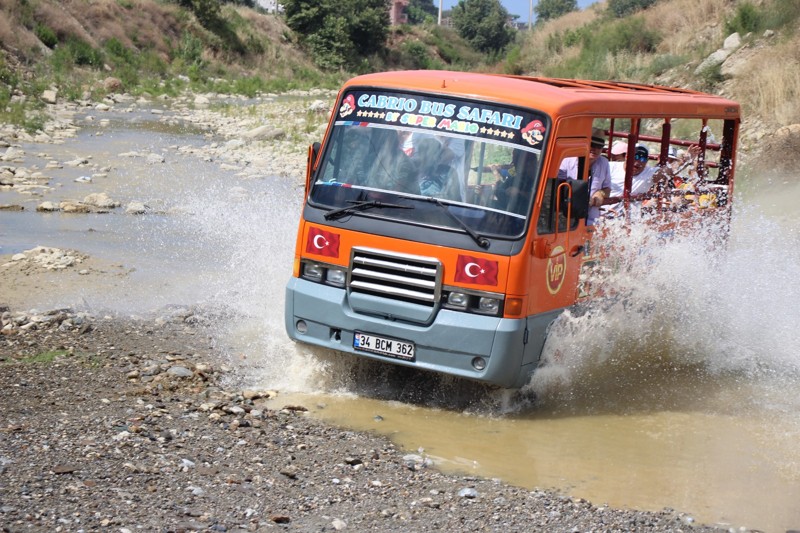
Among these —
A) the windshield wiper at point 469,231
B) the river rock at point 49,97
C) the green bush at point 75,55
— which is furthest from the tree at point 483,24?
the windshield wiper at point 469,231

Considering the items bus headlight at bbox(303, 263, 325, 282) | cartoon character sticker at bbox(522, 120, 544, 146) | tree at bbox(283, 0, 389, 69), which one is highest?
tree at bbox(283, 0, 389, 69)

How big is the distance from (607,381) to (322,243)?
2859mm

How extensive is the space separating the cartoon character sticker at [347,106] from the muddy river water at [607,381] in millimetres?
1872

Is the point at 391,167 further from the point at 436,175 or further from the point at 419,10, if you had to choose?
the point at 419,10

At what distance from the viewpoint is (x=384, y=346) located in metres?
7.59

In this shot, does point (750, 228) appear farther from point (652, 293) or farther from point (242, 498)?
point (242, 498)

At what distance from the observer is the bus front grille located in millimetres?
7441

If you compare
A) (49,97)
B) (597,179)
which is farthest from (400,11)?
(597,179)

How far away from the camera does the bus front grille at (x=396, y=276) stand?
7.44 meters

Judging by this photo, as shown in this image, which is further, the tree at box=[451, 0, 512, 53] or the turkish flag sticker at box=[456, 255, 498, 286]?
the tree at box=[451, 0, 512, 53]

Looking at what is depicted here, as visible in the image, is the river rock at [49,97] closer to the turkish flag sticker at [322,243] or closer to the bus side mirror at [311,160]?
the bus side mirror at [311,160]

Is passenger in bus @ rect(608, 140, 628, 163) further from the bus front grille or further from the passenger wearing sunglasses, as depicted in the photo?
the bus front grille

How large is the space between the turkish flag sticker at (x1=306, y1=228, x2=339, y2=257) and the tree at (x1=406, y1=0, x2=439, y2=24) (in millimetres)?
119511

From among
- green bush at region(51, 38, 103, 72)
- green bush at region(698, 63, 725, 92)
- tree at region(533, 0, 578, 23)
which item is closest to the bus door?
green bush at region(698, 63, 725, 92)
